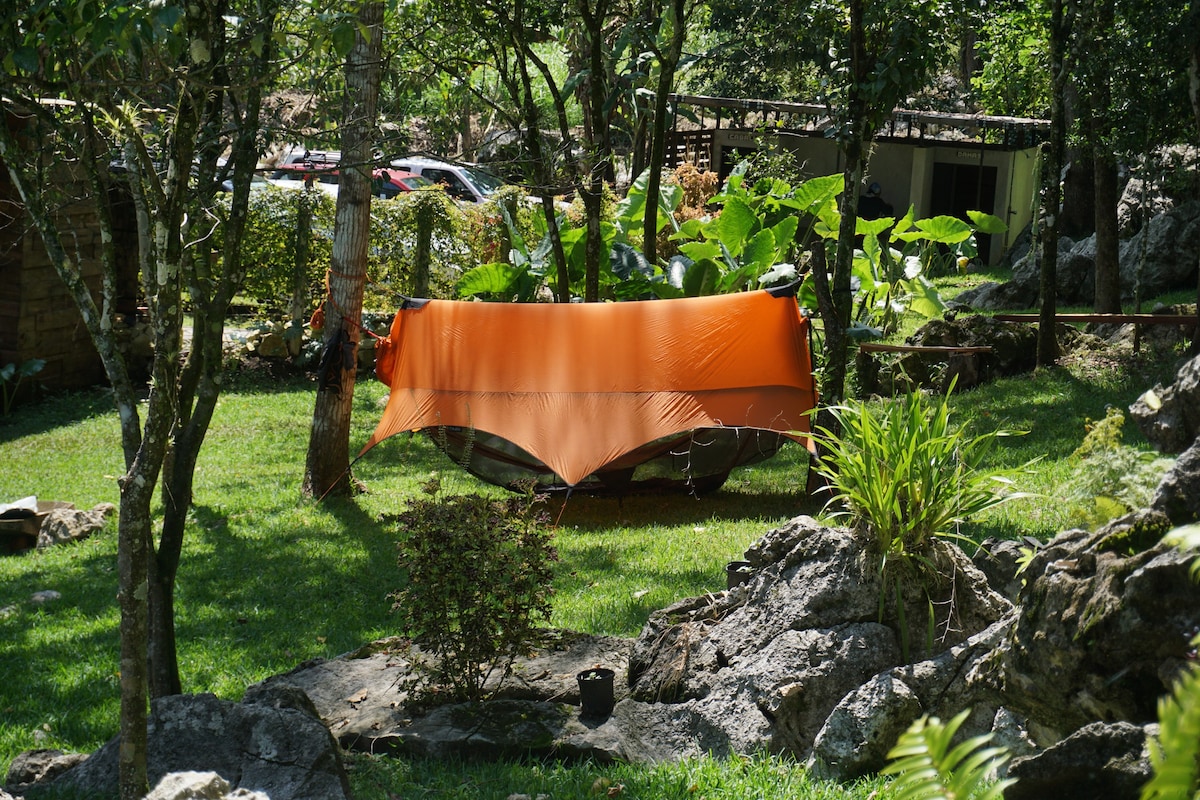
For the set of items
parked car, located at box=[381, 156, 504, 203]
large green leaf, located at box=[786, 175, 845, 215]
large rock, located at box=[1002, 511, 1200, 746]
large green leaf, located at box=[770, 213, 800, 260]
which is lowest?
large rock, located at box=[1002, 511, 1200, 746]

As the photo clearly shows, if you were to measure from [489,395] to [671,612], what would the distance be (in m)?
3.20

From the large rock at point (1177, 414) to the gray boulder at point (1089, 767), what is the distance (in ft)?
12.7

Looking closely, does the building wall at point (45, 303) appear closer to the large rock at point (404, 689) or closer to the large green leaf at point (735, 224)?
the large green leaf at point (735, 224)

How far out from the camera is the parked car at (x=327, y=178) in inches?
224

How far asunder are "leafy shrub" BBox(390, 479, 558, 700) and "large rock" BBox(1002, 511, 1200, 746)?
198cm

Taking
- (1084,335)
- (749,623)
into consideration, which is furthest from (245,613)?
(1084,335)

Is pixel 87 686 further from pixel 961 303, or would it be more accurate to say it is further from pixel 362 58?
pixel 961 303

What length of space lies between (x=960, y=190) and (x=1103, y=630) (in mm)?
22956

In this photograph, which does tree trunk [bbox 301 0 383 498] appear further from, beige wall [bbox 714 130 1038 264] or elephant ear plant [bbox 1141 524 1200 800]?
beige wall [bbox 714 130 1038 264]

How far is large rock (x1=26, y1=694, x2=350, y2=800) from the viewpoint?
12.2ft

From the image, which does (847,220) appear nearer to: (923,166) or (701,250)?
(701,250)

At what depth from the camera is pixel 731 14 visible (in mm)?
25734

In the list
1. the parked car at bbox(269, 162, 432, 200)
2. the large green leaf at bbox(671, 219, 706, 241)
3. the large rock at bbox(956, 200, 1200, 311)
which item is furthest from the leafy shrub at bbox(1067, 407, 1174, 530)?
the large rock at bbox(956, 200, 1200, 311)

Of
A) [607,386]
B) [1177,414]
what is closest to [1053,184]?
[1177,414]
